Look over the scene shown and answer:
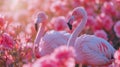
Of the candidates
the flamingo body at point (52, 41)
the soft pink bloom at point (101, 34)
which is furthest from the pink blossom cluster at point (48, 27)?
the flamingo body at point (52, 41)

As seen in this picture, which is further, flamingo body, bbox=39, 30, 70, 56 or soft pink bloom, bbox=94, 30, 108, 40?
soft pink bloom, bbox=94, 30, 108, 40

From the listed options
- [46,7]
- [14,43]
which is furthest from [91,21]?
[14,43]

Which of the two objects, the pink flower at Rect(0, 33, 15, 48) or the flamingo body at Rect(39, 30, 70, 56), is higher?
the flamingo body at Rect(39, 30, 70, 56)

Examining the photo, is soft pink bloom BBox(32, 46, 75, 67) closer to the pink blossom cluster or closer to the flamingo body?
the pink blossom cluster

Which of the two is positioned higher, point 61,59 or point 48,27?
point 48,27

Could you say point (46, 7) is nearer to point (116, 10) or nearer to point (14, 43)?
point (116, 10)

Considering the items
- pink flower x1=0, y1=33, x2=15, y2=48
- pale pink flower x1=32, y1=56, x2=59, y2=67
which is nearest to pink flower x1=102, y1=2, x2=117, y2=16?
pink flower x1=0, y1=33, x2=15, y2=48

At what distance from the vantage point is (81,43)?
7.51 meters

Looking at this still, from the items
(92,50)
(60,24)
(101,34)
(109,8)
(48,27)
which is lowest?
(92,50)

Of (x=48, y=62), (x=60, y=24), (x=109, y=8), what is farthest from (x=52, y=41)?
(x=48, y=62)

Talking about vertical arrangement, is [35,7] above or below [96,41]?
above

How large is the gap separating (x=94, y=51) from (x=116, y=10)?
348 centimetres

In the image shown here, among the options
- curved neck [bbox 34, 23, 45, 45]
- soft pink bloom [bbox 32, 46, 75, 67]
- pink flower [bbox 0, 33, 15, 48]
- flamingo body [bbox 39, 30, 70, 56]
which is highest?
curved neck [bbox 34, 23, 45, 45]

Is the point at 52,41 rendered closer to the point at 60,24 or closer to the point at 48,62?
the point at 60,24
